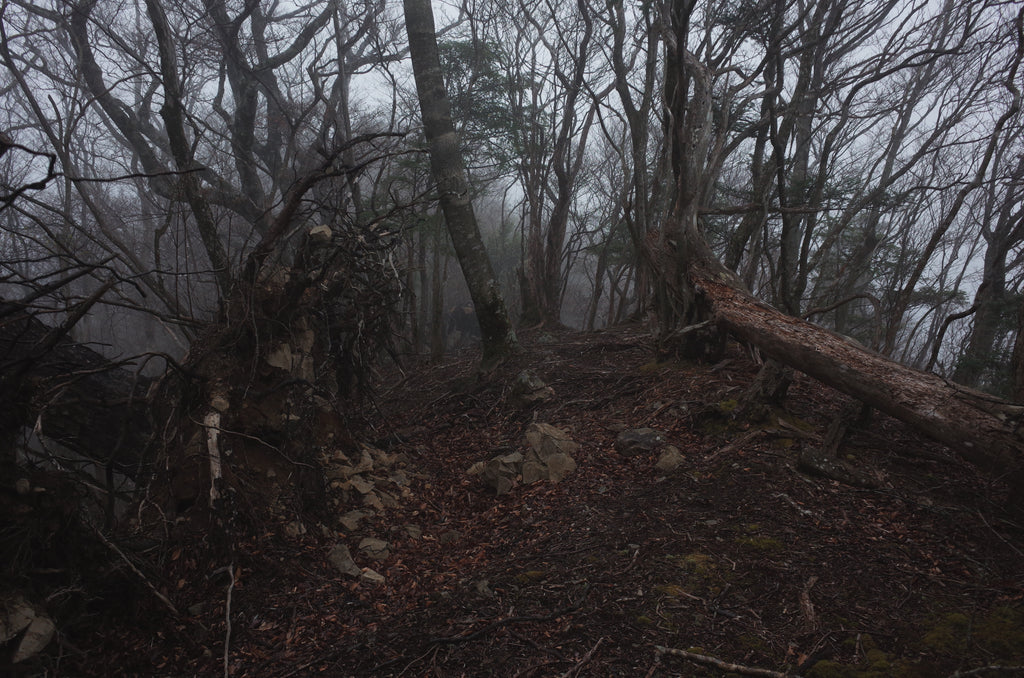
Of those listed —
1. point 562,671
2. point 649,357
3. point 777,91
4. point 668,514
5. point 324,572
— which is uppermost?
point 777,91

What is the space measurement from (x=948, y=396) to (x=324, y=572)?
3604 millimetres

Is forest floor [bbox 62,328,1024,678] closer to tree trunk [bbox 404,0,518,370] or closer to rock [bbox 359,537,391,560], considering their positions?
rock [bbox 359,537,391,560]

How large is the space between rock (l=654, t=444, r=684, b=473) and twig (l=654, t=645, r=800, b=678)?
1.58 m

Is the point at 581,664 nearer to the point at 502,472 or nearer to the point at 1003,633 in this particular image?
the point at 1003,633

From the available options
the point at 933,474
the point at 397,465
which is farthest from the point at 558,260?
the point at 933,474

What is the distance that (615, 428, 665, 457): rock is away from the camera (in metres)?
3.97

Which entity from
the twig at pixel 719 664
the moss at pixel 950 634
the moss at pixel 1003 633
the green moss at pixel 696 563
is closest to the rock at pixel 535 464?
the green moss at pixel 696 563

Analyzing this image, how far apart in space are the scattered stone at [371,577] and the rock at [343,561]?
31 mm

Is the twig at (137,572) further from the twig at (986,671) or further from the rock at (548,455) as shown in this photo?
the twig at (986,671)

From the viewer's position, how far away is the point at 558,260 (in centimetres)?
1112

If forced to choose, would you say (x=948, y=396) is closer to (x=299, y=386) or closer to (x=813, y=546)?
(x=813, y=546)

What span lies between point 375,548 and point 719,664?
2.02 m

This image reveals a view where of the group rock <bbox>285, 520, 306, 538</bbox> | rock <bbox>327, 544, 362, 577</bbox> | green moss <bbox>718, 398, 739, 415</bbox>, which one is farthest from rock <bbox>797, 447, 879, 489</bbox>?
rock <bbox>285, 520, 306, 538</bbox>

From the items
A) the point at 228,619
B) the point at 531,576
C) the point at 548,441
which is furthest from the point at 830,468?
the point at 228,619
